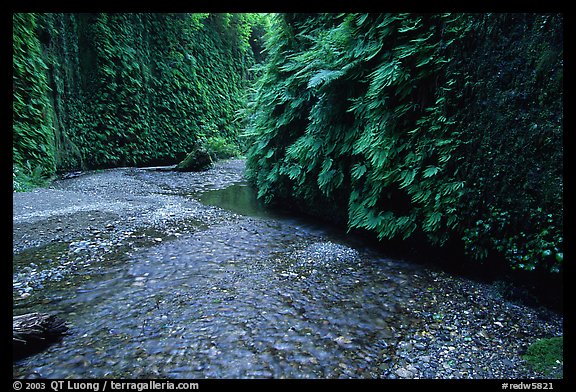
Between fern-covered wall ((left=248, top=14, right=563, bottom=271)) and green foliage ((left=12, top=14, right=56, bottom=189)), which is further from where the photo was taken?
green foliage ((left=12, top=14, right=56, bottom=189))

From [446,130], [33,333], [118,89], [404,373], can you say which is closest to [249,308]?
[404,373]

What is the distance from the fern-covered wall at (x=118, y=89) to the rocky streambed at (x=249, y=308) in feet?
19.8

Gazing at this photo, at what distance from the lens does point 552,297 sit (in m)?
2.57

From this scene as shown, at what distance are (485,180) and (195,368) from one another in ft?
10.5

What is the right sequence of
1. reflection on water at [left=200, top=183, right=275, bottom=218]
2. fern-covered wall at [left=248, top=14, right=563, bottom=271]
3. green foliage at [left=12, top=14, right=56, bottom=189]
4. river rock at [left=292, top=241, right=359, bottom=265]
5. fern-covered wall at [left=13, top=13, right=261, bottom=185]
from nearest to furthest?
fern-covered wall at [left=248, top=14, right=563, bottom=271] < river rock at [left=292, top=241, right=359, bottom=265] < reflection on water at [left=200, top=183, right=275, bottom=218] < green foliage at [left=12, top=14, right=56, bottom=189] < fern-covered wall at [left=13, top=13, right=261, bottom=185]

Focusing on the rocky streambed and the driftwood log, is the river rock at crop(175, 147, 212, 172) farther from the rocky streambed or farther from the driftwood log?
the driftwood log

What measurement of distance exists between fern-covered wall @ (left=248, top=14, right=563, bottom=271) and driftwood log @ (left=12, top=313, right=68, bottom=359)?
3.53 m

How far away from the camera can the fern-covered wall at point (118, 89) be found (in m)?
8.69

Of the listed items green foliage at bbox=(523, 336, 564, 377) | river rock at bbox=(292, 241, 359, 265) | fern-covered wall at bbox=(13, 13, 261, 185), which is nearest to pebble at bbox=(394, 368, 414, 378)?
green foliage at bbox=(523, 336, 564, 377)

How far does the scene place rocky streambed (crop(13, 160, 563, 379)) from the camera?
81.1 inches

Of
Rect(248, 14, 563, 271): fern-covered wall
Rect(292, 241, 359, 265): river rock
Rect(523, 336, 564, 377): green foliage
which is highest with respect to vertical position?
Rect(248, 14, 563, 271): fern-covered wall

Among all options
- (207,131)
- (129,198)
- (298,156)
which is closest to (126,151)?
(207,131)

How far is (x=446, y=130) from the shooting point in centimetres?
334
